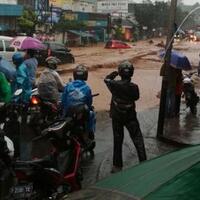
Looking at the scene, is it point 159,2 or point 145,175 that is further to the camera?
point 159,2

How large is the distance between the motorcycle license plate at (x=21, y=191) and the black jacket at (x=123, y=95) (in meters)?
2.48

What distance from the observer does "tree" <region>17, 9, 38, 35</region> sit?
1945 inches

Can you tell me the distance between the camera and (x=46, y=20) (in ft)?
178

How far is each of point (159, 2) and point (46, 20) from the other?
39720 mm

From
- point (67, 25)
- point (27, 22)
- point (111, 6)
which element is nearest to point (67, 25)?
point (67, 25)

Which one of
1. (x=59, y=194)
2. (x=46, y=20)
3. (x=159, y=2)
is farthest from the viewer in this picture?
(x=159, y=2)

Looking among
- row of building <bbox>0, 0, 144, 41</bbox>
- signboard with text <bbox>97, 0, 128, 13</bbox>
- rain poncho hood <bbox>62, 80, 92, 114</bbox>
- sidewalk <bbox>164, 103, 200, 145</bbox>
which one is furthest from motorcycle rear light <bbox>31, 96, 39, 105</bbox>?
signboard with text <bbox>97, 0, 128, 13</bbox>

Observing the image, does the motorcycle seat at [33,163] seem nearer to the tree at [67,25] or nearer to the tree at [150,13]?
the tree at [67,25]

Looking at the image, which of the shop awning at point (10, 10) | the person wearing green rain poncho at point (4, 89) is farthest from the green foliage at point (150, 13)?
the person wearing green rain poncho at point (4, 89)

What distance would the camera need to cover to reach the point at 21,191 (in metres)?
4.95

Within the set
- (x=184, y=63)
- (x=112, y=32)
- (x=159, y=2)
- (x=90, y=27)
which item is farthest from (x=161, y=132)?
(x=159, y=2)

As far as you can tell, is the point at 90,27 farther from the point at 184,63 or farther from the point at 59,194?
the point at 59,194

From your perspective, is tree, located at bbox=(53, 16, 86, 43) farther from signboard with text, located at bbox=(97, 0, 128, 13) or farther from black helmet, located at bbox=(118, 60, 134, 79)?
black helmet, located at bbox=(118, 60, 134, 79)

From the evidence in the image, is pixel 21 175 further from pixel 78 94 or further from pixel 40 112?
pixel 40 112
